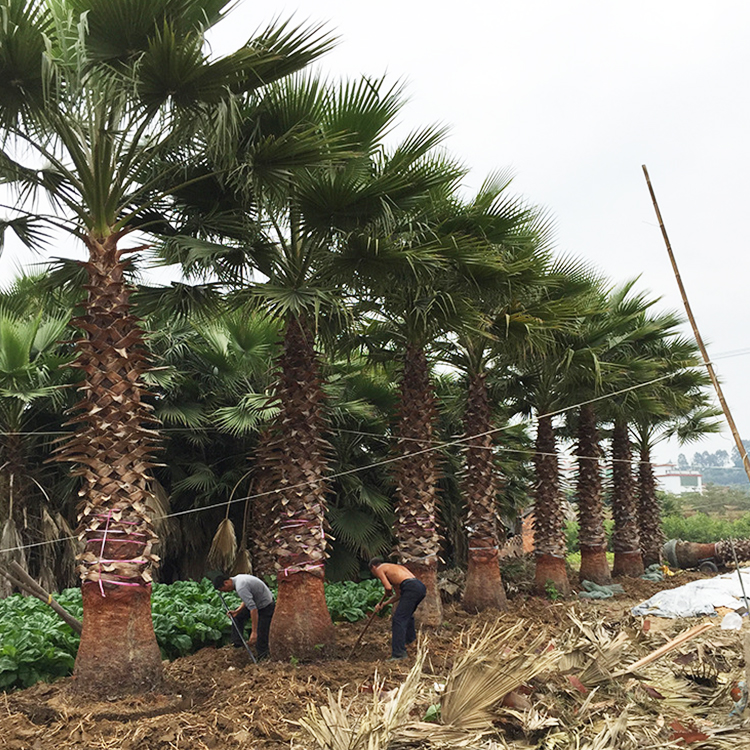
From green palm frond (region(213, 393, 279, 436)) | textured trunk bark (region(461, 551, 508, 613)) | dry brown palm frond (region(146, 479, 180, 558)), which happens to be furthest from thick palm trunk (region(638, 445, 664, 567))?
dry brown palm frond (region(146, 479, 180, 558))

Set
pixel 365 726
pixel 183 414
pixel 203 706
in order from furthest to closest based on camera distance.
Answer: pixel 183 414, pixel 203 706, pixel 365 726

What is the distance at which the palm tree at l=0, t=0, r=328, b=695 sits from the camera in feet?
22.5

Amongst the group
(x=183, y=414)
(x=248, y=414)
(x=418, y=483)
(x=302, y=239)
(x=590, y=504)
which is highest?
(x=302, y=239)

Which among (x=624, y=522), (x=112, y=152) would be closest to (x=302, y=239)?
(x=112, y=152)

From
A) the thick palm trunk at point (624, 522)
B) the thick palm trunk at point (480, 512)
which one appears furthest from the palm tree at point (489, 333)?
the thick palm trunk at point (624, 522)

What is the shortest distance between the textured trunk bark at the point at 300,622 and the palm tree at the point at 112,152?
79.9 inches

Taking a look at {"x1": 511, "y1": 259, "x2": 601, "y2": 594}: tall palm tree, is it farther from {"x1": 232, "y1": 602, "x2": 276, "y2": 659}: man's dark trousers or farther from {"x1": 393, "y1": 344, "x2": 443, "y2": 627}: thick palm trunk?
{"x1": 232, "y1": 602, "x2": 276, "y2": 659}: man's dark trousers

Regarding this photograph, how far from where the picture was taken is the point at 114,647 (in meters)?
6.96

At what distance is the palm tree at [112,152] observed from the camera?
6852mm

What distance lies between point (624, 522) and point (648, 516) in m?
3.91

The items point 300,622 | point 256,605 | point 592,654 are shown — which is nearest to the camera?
point 592,654

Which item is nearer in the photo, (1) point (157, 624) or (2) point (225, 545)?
(1) point (157, 624)

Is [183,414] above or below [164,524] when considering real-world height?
above

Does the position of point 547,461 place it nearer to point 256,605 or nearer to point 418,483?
point 418,483
